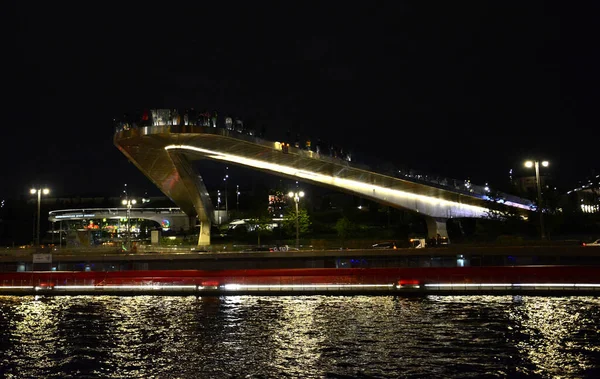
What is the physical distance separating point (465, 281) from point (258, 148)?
68.1ft

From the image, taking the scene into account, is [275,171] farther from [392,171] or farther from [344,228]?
[344,228]

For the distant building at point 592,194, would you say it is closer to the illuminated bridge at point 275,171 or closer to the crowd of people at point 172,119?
the illuminated bridge at point 275,171

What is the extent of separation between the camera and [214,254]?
3984cm

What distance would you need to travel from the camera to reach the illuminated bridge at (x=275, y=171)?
41.9m

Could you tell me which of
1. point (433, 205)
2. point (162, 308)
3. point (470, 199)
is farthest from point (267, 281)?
point (470, 199)

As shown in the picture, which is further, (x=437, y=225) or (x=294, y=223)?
(x=294, y=223)

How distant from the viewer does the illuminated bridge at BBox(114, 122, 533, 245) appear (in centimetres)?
4194

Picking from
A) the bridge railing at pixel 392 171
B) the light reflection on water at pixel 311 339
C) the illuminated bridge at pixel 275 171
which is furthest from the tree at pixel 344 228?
the light reflection on water at pixel 311 339

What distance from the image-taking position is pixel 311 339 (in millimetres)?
18812

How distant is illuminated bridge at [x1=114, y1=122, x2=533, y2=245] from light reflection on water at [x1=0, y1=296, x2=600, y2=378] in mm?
17191

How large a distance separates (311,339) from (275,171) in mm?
32812

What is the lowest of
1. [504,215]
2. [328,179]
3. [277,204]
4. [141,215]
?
[504,215]

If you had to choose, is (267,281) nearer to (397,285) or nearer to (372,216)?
(397,285)

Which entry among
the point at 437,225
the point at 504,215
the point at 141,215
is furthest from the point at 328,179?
the point at 141,215
